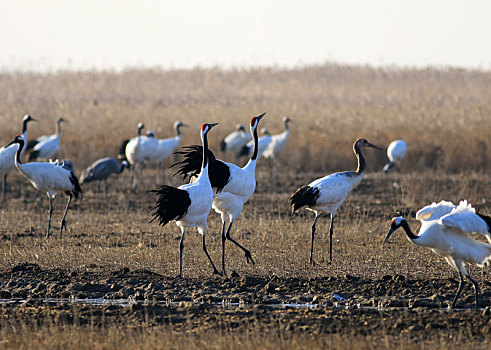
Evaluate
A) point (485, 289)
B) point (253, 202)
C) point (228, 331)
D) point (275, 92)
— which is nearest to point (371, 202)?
point (253, 202)

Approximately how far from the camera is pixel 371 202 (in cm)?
1313

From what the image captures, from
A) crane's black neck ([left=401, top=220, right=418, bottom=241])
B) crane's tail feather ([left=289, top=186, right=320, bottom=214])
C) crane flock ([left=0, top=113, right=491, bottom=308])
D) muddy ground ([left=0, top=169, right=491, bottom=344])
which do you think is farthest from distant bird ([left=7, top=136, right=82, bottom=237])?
crane's black neck ([left=401, top=220, right=418, bottom=241])

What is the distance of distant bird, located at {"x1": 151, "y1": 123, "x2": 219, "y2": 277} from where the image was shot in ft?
23.6

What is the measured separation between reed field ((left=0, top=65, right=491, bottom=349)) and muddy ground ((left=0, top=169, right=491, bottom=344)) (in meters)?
0.02

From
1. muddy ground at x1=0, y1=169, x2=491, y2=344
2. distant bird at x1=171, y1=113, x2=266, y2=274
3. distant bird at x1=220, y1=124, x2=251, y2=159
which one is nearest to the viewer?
muddy ground at x1=0, y1=169, x2=491, y2=344

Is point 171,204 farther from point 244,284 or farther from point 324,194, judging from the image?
point 324,194

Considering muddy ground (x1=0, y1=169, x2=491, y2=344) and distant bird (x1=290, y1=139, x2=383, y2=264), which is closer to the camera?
muddy ground (x1=0, y1=169, x2=491, y2=344)

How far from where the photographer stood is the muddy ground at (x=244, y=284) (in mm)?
5633

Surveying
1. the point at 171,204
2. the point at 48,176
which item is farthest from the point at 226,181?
the point at 48,176

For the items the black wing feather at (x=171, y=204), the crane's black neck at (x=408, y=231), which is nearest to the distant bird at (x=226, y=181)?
the black wing feather at (x=171, y=204)

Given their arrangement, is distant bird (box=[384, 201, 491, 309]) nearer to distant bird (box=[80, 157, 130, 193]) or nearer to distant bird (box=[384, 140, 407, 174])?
distant bird (box=[80, 157, 130, 193])

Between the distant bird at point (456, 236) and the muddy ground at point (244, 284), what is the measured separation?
1.16 ft

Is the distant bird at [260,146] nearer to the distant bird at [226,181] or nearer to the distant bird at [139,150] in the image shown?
the distant bird at [139,150]

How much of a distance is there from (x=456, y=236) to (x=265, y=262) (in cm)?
245
